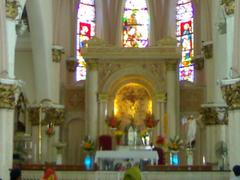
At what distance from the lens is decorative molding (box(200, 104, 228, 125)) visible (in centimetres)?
2675

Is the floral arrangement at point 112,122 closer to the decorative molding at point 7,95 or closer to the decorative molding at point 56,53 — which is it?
the decorative molding at point 56,53

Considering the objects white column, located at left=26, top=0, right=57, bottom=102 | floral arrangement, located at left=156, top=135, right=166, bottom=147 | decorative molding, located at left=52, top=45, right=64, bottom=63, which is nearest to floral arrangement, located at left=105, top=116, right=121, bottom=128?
floral arrangement, located at left=156, top=135, right=166, bottom=147

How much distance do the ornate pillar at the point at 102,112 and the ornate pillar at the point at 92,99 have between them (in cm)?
19

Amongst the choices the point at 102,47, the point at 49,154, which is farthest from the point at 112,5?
the point at 49,154

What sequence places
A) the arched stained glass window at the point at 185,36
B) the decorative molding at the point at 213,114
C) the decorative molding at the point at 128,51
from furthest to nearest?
the arched stained glass window at the point at 185,36, the decorative molding at the point at 128,51, the decorative molding at the point at 213,114

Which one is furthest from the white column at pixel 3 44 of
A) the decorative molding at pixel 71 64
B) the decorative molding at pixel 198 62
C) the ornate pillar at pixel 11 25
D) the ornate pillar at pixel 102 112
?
the decorative molding at pixel 198 62

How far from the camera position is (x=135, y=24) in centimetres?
3416

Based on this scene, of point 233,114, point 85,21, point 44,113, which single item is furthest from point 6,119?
point 85,21

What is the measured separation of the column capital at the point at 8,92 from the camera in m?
18.4

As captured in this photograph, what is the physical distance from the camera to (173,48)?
29.0 metres

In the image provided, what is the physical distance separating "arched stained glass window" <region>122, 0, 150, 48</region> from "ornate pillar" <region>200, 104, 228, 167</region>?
7.48 meters

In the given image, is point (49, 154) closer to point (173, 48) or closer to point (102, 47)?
point (102, 47)

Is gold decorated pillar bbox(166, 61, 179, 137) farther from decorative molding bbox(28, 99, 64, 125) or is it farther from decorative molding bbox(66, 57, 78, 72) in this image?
decorative molding bbox(66, 57, 78, 72)

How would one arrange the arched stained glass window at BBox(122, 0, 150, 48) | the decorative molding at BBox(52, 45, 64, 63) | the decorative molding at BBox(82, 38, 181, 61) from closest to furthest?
1. the decorative molding at BBox(52, 45, 64, 63)
2. the decorative molding at BBox(82, 38, 181, 61)
3. the arched stained glass window at BBox(122, 0, 150, 48)
